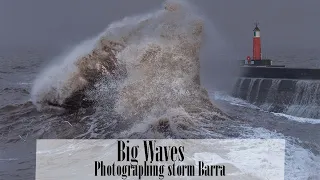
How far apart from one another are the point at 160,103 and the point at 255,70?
9524mm

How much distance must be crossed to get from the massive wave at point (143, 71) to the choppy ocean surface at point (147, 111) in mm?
26

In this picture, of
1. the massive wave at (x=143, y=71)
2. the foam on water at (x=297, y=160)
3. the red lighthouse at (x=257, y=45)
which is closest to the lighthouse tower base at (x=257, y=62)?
the red lighthouse at (x=257, y=45)

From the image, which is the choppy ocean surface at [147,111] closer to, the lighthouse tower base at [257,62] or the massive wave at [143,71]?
the massive wave at [143,71]

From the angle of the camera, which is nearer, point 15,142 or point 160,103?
point 15,142

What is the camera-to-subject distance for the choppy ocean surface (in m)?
8.38

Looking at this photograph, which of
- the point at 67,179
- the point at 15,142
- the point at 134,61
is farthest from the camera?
the point at 134,61

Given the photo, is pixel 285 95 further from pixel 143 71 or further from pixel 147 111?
pixel 147 111

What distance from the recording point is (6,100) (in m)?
15.4

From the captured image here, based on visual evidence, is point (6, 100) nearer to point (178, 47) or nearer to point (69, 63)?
point (69, 63)

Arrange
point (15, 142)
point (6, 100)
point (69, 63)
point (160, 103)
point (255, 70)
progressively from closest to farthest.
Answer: point (15, 142), point (160, 103), point (69, 63), point (6, 100), point (255, 70)

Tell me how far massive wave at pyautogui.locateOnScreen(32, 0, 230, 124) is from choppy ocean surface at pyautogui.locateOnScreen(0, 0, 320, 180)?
26mm

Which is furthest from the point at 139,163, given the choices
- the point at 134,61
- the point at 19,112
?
the point at 19,112

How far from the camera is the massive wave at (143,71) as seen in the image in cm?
1036

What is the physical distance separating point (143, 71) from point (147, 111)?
189 cm
